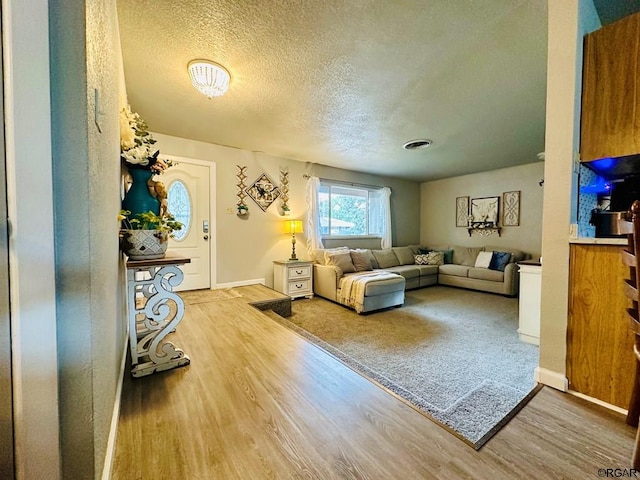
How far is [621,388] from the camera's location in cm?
123

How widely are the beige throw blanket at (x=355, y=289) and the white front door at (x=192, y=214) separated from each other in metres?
2.03

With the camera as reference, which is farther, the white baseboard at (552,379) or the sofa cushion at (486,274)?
the sofa cushion at (486,274)

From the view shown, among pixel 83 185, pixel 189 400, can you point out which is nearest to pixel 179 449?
pixel 189 400

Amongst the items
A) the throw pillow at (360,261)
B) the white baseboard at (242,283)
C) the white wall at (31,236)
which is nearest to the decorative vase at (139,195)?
the white wall at (31,236)

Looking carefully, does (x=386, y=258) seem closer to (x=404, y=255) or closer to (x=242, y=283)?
(x=404, y=255)

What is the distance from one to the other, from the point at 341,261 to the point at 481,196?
12.1 feet

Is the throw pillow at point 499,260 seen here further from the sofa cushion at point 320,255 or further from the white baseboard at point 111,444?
the white baseboard at point 111,444

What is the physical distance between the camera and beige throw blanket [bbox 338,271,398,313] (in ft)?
11.6

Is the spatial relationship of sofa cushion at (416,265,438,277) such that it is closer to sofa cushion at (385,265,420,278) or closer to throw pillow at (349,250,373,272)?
sofa cushion at (385,265,420,278)

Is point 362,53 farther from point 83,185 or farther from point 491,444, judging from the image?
point 491,444

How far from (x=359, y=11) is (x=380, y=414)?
2.26 meters

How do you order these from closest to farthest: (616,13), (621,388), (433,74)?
(621,388) < (616,13) < (433,74)

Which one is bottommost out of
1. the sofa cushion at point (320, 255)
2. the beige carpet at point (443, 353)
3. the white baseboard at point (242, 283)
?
the beige carpet at point (443, 353)

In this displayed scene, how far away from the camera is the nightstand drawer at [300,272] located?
4.18 m
